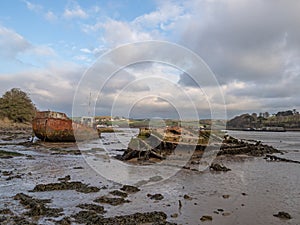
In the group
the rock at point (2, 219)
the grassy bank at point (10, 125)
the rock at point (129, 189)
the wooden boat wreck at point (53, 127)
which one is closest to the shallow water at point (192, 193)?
the rock at point (129, 189)

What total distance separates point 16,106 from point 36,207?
210 feet

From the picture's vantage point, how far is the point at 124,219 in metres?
6.48

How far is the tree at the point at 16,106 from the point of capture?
208 ft

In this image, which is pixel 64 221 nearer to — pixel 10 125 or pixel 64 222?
pixel 64 222

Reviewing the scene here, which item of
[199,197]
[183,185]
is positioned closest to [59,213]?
[199,197]

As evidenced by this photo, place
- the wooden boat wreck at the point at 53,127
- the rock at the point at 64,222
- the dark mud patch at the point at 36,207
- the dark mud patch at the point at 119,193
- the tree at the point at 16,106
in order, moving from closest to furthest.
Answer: the rock at the point at 64,222 → the dark mud patch at the point at 36,207 → the dark mud patch at the point at 119,193 → the wooden boat wreck at the point at 53,127 → the tree at the point at 16,106

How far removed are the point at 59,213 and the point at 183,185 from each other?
17.3 feet

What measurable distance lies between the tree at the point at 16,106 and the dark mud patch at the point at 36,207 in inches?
2434

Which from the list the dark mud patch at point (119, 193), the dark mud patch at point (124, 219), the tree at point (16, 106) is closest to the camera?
the dark mud patch at point (124, 219)

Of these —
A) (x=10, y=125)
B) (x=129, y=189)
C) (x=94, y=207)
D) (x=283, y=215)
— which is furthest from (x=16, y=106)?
(x=283, y=215)

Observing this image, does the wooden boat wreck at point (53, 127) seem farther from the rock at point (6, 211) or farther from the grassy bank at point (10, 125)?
the grassy bank at point (10, 125)

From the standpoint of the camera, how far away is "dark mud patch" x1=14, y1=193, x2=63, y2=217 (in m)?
6.62

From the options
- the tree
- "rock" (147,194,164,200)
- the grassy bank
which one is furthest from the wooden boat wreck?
the tree

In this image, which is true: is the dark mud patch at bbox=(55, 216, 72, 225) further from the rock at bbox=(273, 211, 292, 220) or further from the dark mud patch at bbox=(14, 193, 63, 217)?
the rock at bbox=(273, 211, 292, 220)
